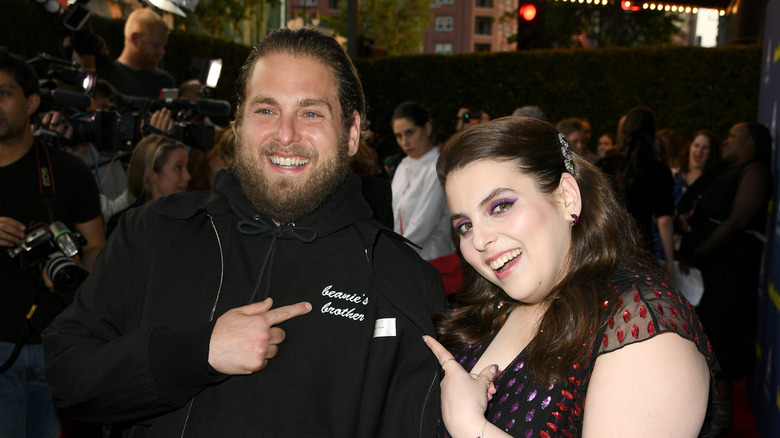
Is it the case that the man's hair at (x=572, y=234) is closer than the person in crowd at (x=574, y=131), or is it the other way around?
the man's hair at (x=572, y=234)

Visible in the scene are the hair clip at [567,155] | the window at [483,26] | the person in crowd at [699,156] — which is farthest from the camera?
the window at [483,26]

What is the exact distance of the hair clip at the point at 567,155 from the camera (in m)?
1.77

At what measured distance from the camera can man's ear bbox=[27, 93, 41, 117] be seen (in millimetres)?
3170

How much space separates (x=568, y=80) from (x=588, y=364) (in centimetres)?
1194

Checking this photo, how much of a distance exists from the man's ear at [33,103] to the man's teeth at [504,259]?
252 centimetres

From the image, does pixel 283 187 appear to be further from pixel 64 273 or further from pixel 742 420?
pixel 742 420

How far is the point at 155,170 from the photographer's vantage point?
13.3ft

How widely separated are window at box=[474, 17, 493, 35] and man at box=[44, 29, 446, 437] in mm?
84152

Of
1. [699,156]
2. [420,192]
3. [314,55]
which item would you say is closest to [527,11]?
[699,156]

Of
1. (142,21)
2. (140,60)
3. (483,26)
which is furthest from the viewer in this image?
(483,26)

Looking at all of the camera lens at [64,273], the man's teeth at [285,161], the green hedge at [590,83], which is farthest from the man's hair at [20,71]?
the green hedge at [590,83]

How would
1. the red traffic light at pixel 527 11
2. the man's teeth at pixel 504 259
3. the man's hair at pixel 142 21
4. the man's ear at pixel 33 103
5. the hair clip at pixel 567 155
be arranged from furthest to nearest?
the red traffic light at pixel 527 11 → the man's hair at pixel 142 21 → the man's ear at pixel 33 103 → the hair clip at pixel 567 155 → the man's teeth at pixel 504 259

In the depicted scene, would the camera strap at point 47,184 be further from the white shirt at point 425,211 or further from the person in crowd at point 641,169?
the person in crowd at point 641,169

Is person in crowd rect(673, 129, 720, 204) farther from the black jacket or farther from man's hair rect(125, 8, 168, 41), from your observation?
the black jacket
